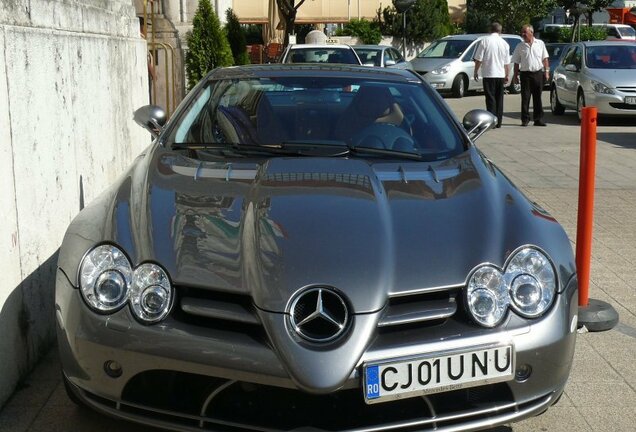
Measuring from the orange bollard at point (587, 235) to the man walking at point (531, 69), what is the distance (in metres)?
12.3

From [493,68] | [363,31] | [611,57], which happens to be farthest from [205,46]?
[363,31]

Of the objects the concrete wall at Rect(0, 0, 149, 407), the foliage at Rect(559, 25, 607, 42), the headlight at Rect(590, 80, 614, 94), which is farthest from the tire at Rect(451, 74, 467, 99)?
the concrete wall at Rect(0, 0, 149, 407)

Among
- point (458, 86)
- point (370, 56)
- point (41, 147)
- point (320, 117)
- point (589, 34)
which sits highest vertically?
point (320, 117)

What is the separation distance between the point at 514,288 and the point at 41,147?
2703 millimetres

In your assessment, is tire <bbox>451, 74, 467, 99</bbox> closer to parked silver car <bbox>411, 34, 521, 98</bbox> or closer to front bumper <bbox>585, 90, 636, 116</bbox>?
parked silver car <bbox>411, 34, 521, 98</bbox>

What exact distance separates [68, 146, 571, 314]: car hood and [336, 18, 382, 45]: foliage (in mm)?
39446

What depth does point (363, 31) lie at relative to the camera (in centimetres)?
4400

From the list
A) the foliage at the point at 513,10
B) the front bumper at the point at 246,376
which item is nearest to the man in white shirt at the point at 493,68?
the front bumper at the point at 246,376

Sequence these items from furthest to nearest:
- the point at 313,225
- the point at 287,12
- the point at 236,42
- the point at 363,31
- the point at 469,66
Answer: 1. the point at 363,31
2. the point at 469,66
3. the point at 287,12
4. the point at 236,42
5. the point at 313,225

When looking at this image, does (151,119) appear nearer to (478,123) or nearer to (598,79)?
(478,123)

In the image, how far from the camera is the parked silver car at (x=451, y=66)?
25750mm

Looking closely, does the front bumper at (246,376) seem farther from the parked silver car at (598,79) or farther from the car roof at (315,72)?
the parked silver car at (598,79)

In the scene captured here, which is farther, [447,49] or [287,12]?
[447,49]

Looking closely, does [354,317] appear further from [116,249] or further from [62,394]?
[62,394]
